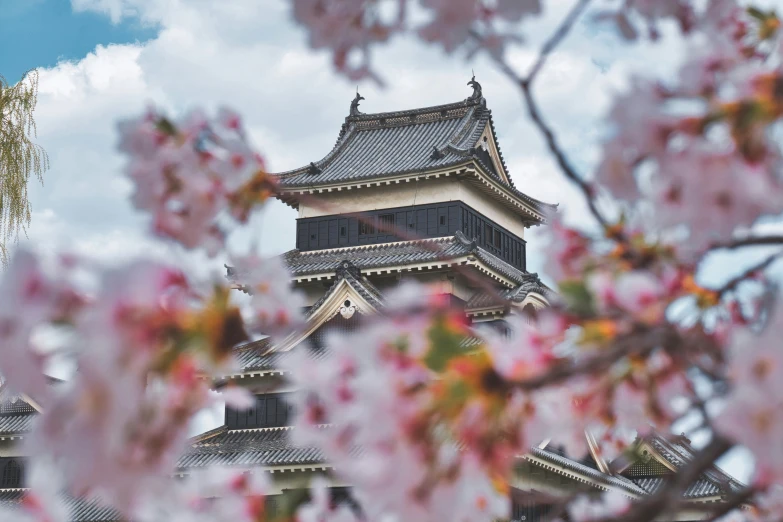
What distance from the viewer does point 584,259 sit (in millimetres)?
1617

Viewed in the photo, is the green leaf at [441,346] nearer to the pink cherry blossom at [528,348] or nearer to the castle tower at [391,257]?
the pink cherry blossom at [528,348]

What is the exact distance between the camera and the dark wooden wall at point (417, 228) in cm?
1675

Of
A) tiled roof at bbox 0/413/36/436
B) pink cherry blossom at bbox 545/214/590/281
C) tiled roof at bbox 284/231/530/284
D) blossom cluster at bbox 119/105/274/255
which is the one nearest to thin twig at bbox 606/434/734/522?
pink cherry blossom at bbox 545/214/590/281

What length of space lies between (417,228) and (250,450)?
512 cm

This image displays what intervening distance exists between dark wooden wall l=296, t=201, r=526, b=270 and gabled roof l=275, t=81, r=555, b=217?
795 mm

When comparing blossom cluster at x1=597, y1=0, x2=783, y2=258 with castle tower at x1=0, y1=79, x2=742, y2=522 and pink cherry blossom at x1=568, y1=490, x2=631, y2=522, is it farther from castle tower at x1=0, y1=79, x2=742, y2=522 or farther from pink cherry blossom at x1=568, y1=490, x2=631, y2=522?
castle tower at x1=0, y1=79, x2=742, y2=522

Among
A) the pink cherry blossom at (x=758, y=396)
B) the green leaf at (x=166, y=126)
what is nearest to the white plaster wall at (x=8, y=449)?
the green leaf at (x=166, y=126)

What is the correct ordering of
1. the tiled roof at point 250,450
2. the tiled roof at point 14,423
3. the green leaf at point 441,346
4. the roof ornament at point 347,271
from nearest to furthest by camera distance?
the green leaf at point 441,346
the tiled roof at point 250,450
the roof ornament at point 347,271
the tiled roof at point 14,423

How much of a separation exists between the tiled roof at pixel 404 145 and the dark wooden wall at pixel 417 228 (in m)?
0.81

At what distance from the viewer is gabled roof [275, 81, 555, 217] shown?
16936 millimetres

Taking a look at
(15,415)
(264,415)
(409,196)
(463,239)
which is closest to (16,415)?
(15,415)

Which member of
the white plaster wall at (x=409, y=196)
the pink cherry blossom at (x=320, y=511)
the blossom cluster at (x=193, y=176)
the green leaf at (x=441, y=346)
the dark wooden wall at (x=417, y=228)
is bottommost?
the pink cherry blossom at (x=320, y=511)

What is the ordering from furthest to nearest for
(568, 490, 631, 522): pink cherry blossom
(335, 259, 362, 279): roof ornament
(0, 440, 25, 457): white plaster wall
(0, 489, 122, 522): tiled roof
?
(0, 440, 25, 457): white plaster wall, (335, 259, 362, 279): roof ornament, (0, 489, 122, 522): tiled roof, (568, 490, 631, 522): pink cherry blossom

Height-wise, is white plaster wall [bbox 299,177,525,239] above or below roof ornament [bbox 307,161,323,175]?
below
